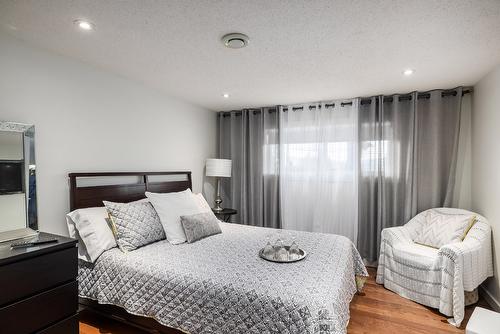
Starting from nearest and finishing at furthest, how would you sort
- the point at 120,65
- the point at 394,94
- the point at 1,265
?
the point at 1,265
the point at 120,65
the point at 394,94

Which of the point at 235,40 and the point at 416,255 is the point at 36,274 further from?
the point at 416,255

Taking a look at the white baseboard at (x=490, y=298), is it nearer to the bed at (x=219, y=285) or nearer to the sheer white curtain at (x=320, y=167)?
the bed at (x=219, y=285)

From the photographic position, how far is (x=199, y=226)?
275cm

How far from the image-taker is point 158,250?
2363 mm

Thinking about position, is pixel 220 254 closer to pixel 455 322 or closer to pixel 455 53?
pixel 455 322

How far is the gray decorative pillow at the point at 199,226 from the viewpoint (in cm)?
265

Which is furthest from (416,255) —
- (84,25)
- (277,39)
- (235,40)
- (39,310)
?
(84,25)

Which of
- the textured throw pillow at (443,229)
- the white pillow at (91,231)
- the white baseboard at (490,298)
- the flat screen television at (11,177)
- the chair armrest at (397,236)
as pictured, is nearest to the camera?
the flat screen television at (11,177)

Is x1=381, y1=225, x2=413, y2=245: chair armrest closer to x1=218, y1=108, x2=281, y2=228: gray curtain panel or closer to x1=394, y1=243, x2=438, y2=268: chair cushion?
x1=394, y1=243, x2=438, y2=268: chair cushion

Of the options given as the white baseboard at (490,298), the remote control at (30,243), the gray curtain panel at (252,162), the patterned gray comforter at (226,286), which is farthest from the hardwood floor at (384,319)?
the gray curtain panel at (252,162)

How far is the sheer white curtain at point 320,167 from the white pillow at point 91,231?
2.63 m

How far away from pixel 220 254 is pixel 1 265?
1418 millimetres

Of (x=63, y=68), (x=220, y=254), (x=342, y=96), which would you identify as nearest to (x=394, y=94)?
(x=342, y=96)

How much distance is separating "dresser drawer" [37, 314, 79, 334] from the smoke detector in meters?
2.32
